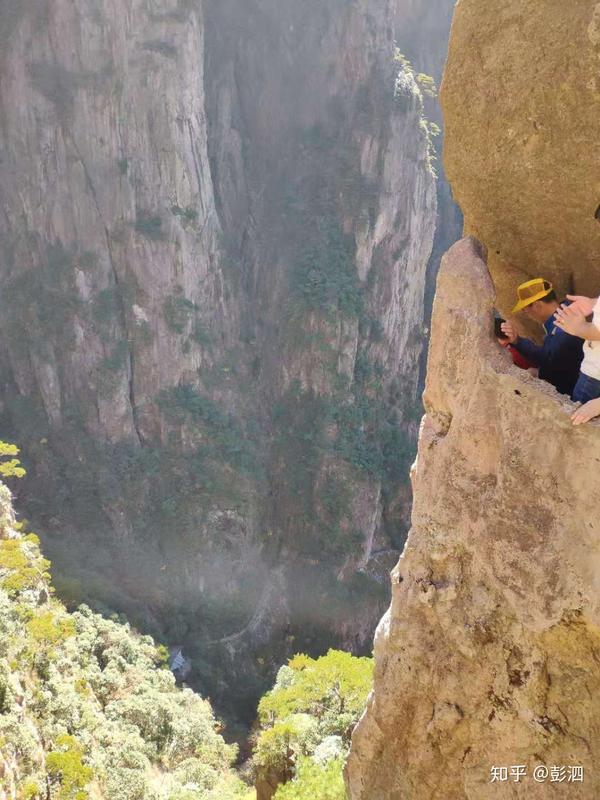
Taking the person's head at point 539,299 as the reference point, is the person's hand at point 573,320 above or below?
above

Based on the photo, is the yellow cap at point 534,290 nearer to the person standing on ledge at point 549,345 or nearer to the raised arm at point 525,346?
the person standing on ledge at point 549,345

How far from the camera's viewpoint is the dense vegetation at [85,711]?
9.89 m

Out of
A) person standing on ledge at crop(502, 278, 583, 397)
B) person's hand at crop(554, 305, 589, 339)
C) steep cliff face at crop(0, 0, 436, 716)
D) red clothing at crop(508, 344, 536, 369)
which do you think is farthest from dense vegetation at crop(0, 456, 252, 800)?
person's hand at crop(554, 305, 589, 339)

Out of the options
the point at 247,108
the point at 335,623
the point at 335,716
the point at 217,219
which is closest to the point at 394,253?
the point at 217,219

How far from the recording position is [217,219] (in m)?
28.6

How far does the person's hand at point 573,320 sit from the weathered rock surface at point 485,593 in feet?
1.37

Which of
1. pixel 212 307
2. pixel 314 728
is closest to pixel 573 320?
pixel 314 728

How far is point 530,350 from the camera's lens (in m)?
4.29

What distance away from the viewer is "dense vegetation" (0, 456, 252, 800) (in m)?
9.89

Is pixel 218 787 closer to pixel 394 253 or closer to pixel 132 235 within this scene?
pixel 132 235

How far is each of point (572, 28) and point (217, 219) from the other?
1027 inches

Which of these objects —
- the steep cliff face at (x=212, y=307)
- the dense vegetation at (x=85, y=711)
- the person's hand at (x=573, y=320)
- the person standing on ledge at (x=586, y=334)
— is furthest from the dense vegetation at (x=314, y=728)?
the steep cliff face at (x=212, y=307)

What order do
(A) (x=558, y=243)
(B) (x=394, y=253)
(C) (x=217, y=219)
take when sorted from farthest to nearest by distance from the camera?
(B) (x=394, y=253) < (C) (x=217, y=219) < (A) (x=558, y=243)

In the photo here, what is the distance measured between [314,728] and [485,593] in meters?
9.27
